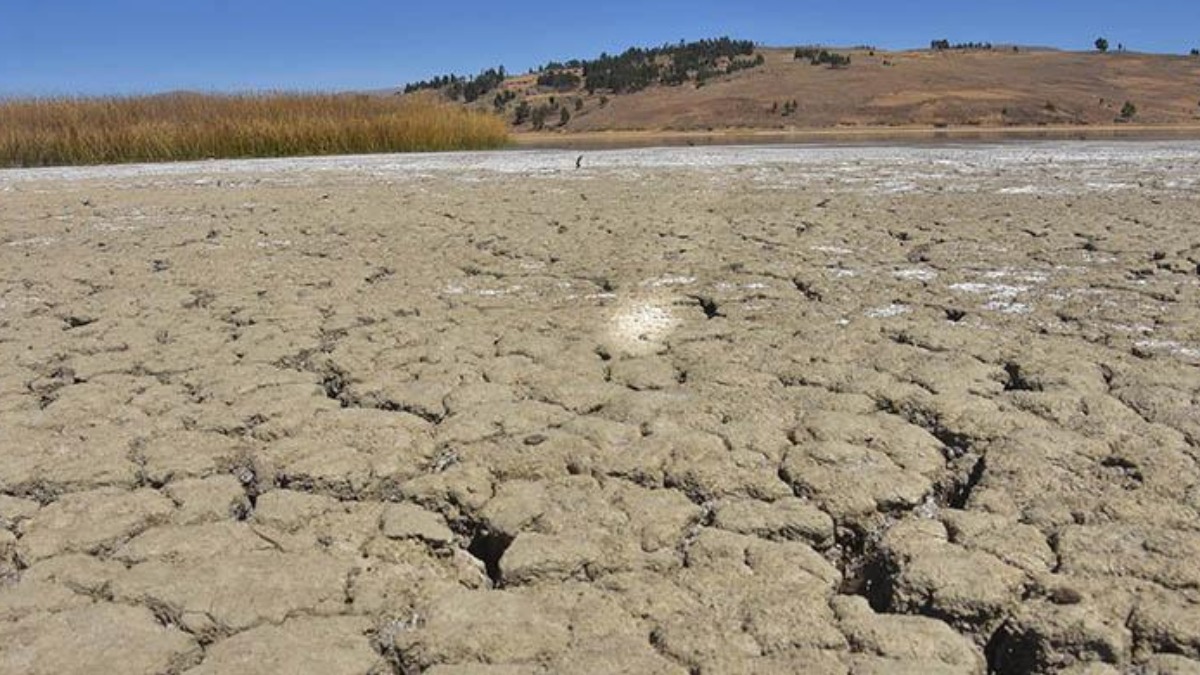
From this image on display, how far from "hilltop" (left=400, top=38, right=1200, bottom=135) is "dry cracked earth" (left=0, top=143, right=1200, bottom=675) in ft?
56.8

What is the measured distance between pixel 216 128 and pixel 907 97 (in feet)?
50.8

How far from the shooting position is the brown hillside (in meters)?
21.0

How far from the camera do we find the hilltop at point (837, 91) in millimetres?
21172

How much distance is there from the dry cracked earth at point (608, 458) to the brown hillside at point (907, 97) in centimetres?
1762

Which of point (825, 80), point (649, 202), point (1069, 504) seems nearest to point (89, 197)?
point (649, 202)

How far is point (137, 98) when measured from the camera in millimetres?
13047

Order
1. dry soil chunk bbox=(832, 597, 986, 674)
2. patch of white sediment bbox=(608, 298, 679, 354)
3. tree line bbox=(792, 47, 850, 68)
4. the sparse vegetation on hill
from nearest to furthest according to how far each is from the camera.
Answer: dry soil chunk bbox=(832, 597, 986, 674)
patch of white sediment bbox=(608, 298, 679, 354)
tree line bbox=(792, 47, 850, 68)
the sparse vegetation on hill

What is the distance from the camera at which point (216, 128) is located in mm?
12188

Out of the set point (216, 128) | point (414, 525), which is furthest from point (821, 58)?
point (414, 525)

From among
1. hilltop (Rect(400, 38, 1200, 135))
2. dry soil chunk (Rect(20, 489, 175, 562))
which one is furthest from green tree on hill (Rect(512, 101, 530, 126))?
dry soil chunk (Rect(20, 489, 175, 562))

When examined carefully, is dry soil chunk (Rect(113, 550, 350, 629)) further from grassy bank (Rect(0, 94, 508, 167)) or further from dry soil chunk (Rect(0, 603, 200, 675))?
grassy bank (Rect(0, 94, 508, 167))

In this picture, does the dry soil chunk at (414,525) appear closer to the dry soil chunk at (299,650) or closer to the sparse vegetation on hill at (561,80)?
the dry soil chunk at (299,650)

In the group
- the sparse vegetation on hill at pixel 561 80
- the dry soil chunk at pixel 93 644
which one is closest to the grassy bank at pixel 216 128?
the dry soil chunk at pixel 93 644

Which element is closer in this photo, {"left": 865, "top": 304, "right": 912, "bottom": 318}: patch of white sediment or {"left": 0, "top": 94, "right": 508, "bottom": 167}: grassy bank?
{"left": 865, "top": 304, "right": 912, "bottom": 318}: patch of white sediment
